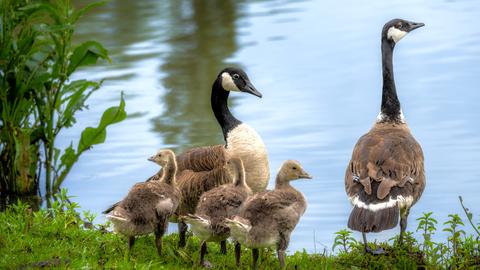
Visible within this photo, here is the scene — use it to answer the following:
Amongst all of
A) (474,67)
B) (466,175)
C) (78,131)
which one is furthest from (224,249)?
(474,67)

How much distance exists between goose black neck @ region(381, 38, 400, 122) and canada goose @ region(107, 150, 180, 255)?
284 cm

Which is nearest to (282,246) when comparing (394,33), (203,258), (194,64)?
(203,258)

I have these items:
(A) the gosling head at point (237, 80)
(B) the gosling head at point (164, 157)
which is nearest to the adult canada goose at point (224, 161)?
(A) the gosling head at point (237, 80)

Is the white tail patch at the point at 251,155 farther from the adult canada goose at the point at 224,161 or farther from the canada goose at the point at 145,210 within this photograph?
the canada goose at the point at 145,210

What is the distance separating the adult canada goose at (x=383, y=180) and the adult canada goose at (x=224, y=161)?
3.81 ft

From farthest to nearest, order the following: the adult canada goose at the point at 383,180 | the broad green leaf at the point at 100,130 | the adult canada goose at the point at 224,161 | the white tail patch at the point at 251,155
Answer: the broad green leaf at the point at 100,130
the white tail patch at the point at 251,155
the adult canada goose at the point at 224,161
the adult canada goose at the point at 383,180

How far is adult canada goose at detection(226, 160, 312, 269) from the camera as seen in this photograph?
8.77 m

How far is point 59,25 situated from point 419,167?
4401 mm

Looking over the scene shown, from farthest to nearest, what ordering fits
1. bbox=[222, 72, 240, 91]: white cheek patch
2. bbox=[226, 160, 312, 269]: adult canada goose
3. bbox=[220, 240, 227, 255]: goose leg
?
1. bbox=[222, 72, 240, 91]: white cheek patch
2. bbox=[220, 240, 227, 255]: goose leg
3. bbox=[226, 160, 312, 269]: adult canada goose

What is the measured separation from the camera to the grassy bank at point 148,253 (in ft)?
30.0

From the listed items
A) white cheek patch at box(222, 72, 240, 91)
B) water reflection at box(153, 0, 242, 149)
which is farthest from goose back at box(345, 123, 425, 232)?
water reflection at box(153, 0, 242, 149)

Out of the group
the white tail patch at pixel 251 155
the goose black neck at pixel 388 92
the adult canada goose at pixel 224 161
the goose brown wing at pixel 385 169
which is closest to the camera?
the goose brown wing at pixel 385 169

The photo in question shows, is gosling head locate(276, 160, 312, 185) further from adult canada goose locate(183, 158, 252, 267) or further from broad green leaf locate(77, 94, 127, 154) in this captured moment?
broad green leaf locate(77, 94, 127, 154)

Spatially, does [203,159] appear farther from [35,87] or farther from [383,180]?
[35,87]
